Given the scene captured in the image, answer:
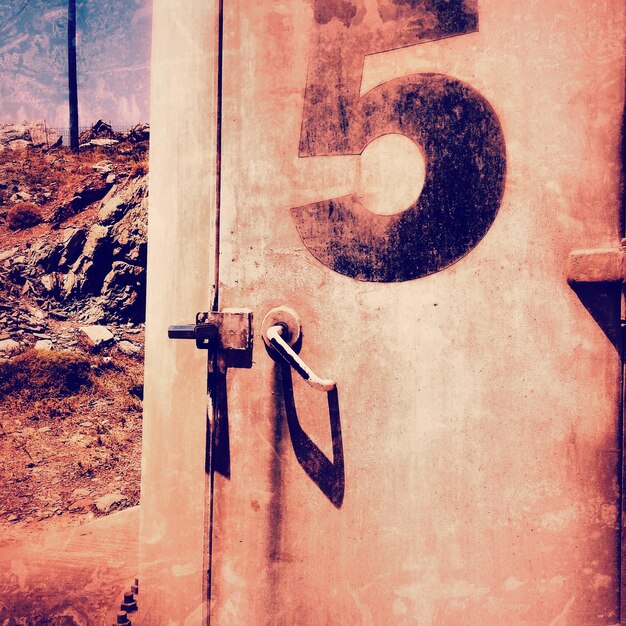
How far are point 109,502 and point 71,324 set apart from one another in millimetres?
5674

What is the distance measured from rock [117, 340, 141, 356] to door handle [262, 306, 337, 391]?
8387 mm

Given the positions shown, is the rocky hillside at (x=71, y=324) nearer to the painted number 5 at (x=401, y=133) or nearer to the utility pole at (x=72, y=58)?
the utility pole at (x=72, y=58)

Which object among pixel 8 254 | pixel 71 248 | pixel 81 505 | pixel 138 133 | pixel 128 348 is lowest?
pixel 81 505

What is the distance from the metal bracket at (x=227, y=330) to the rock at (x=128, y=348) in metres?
8.22

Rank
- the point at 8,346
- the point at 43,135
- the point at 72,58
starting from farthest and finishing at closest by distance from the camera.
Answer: the point at 43,135
the point at 72,58
the point at 8,346

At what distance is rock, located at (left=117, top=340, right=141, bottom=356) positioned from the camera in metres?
9.45

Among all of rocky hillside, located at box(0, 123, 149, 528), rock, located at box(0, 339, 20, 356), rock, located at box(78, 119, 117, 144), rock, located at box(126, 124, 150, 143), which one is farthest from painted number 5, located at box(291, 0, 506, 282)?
rock, located at box(78, 119, 117, 144)

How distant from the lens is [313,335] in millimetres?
1851

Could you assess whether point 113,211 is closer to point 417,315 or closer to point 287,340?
point 287,340

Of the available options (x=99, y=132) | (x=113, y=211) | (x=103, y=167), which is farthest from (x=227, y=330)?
(x=99, y=132)

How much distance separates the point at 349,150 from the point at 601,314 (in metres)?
1.12


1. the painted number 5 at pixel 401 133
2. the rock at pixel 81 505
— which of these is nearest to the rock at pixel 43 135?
the rock at pixel 81 505

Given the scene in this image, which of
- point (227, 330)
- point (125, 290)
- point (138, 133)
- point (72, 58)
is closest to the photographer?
point (227, 330)

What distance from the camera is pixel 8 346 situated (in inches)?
340
